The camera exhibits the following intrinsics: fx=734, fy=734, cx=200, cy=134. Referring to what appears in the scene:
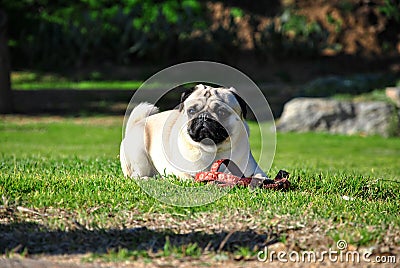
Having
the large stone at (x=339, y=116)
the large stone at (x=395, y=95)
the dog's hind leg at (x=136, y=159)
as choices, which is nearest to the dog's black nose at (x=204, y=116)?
the dog's hind leg at (x=136, y=159)

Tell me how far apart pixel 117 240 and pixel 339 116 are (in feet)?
43.1

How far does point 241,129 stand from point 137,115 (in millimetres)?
1574

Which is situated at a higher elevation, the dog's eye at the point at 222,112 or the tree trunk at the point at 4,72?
the dog's eye at the point at 222,112

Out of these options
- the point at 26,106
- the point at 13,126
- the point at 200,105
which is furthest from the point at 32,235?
the point at 26,106

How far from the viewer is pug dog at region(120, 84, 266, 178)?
6.67m

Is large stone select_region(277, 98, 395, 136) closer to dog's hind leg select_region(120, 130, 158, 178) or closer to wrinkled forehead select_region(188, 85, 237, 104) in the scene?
dog's hind leg select_region(120, 130, 158, 178)

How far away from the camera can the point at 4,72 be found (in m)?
20.2

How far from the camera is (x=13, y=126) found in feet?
62.2

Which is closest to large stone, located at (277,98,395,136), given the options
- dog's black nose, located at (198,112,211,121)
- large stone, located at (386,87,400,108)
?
large stone, located at (386,87,400,108)

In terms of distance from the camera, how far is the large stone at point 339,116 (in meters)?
17.5

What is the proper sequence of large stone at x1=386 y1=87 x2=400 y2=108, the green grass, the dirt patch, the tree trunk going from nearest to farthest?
the dirt patch
large stone at x1=386 y1=87 x2=400 y2=108
the tree trunk
the green grass

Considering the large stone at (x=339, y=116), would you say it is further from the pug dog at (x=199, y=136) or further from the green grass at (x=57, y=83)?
the pug dog at (x=199, y=136)

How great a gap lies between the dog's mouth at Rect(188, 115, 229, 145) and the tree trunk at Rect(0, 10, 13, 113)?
14241 millimetres

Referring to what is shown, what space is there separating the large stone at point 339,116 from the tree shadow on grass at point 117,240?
41.4 ft
